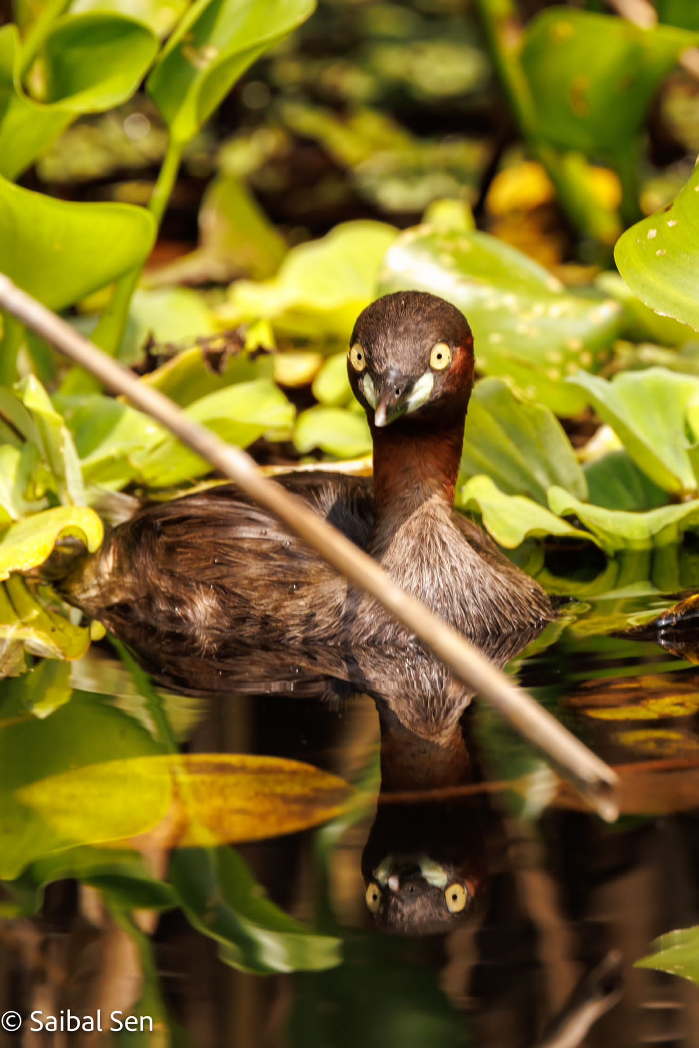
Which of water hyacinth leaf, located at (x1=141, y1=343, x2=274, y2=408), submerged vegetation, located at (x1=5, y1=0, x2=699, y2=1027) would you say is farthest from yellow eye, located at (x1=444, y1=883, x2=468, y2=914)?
water hyacinth leaf, located at (x1=141, y1=343, x2=274, y2=408)

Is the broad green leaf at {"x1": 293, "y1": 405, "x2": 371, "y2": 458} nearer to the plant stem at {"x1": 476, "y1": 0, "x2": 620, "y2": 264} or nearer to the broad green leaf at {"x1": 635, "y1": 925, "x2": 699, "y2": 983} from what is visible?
the plant stem at {"x1": 476, "y1": 0, "x2": 620, "y2": 264}

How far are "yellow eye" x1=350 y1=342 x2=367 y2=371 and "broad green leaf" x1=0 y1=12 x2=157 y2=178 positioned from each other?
916mm

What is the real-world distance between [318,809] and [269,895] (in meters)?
0.25

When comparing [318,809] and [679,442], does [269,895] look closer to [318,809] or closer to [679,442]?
[318,809]

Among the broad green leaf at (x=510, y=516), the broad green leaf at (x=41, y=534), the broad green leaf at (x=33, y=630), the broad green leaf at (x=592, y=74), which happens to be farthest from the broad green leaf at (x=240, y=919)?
the broad green leaf at (x=592, y=74)

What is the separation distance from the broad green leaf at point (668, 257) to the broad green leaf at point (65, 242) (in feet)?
3.40

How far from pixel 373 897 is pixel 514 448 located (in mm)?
1742

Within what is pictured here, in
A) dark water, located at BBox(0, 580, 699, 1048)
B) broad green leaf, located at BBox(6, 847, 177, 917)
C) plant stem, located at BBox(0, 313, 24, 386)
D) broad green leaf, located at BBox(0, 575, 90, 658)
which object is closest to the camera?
dark water, located at BBox(0, 580, 699, 1048)

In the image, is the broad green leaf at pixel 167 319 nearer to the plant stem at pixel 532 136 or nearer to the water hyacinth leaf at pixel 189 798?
the plant stem at pixel 532 136

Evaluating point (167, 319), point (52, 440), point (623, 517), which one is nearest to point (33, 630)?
point (52, 440)

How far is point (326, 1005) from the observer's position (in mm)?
1574

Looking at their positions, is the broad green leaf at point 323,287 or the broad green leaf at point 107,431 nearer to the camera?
the broad green leaf at point 107,431

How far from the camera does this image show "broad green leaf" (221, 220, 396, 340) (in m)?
4.75

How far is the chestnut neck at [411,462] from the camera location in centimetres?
291
